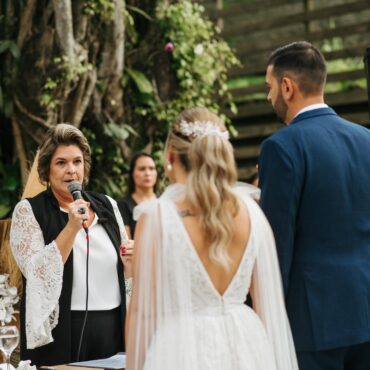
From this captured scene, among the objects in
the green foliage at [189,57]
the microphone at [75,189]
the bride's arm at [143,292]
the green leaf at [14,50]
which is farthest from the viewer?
the green foliage at [189,57]

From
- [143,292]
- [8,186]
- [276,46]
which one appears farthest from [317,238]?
[276,46]

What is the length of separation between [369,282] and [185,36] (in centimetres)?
535

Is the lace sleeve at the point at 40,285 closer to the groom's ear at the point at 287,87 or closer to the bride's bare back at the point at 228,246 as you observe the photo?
the bride's bare back at the point at 228,246

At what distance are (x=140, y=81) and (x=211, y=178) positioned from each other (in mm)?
5201

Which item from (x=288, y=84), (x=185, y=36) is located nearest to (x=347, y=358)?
(x=288, y=84)

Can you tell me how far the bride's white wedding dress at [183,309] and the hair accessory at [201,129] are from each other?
7.3 inches

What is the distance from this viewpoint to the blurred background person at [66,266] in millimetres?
3633

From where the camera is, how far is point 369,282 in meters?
3.14

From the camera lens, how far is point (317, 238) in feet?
10.2

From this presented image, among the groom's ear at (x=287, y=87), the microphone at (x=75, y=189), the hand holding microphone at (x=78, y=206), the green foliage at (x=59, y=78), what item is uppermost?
the green foliage at (x=59, y=78)

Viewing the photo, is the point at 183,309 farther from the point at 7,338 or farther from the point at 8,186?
the point at 8,186

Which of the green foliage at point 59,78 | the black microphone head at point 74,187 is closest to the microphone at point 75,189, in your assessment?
the black microphone head at point 74,187

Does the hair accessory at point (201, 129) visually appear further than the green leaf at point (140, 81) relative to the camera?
No

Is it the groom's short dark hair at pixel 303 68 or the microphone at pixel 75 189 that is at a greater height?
the groom's short dark hair at pixel 303 68
